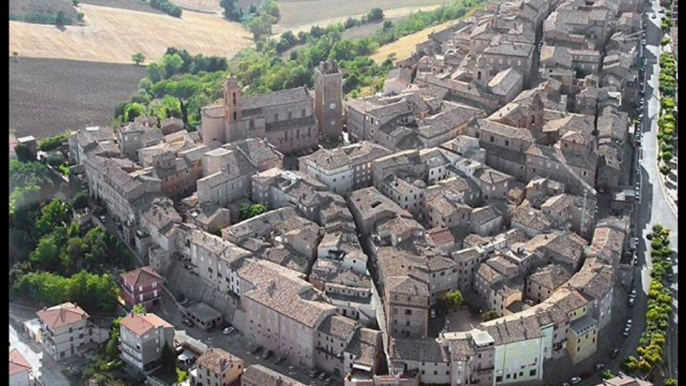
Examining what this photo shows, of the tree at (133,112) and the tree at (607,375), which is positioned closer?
the tree at (607,375)

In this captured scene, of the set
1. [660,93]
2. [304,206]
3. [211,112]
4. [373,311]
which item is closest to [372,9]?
[660,93]

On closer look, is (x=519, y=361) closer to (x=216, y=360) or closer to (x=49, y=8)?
(x=216, y=360)

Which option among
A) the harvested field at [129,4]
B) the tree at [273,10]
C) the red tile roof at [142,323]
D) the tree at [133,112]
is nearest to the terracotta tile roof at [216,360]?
the red tile roof at [142,323]

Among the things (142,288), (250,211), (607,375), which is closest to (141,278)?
(142,288)

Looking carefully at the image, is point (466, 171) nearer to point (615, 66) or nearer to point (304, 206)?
point (304, 206)

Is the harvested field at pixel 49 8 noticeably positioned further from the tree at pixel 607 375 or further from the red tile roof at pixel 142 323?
the tree at pixel 607 375

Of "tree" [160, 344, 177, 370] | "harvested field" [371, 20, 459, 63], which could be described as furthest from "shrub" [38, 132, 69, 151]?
"harvested field" [371, 20, 459, 63]
